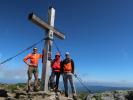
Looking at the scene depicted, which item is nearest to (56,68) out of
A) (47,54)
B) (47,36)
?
(47,54)

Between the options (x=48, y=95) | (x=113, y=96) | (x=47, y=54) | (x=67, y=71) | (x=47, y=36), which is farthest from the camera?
(x=113, y=96)

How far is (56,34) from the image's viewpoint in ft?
48.4

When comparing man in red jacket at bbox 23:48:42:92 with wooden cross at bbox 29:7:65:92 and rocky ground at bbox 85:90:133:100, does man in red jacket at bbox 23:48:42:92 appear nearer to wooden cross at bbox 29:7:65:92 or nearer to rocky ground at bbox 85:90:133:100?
wooden cross at bbox 29:7:65:92

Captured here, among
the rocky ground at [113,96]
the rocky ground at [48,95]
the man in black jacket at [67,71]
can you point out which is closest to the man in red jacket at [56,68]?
the man in black jacket at [67,71]

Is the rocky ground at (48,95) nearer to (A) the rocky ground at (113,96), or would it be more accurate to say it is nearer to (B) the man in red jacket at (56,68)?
(A) the rocky ground at (113,96)

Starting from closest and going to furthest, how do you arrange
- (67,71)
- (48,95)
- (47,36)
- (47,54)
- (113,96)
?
(48,95) → (47,54) → (47,36) → (67,71) → (113,96)

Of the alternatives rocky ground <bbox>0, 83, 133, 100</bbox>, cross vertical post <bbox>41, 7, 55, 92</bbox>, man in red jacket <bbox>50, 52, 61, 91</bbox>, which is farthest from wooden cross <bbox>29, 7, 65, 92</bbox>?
man in red jacket <bbox>50, 52, 61, 91</bbox>

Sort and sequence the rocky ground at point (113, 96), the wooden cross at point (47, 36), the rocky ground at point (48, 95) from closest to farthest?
the rocky ground at point (48, 95) → the wooden cross at point (47, 36) → the rocky ground at point (113, 96)

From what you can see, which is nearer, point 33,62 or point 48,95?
point 48,95

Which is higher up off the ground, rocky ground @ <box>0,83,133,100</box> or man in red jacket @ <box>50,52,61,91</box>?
man in red jacket @ <box>50,52,61,91</box>

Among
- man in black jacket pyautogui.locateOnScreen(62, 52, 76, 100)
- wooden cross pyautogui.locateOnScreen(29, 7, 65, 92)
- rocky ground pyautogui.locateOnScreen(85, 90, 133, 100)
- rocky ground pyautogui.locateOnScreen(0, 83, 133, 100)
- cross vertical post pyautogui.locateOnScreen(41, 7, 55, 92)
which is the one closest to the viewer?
rocky ground pyautogui.locateOnScreen(0, 83, 133, 100)

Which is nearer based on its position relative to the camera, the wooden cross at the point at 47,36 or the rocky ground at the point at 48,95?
the rocky ground at the point at 48,95

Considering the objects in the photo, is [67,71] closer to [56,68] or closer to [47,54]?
[56,68]

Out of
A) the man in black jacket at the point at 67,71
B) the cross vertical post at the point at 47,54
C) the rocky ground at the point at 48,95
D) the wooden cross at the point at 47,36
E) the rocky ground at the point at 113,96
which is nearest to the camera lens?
the rocky ground at the point at 48,95
